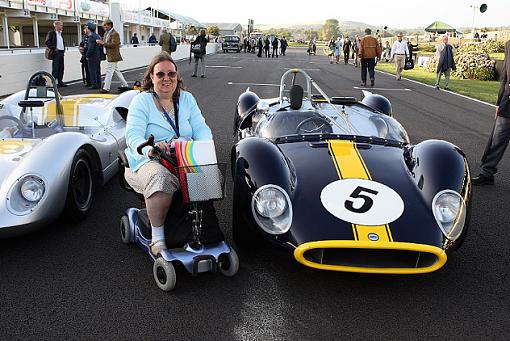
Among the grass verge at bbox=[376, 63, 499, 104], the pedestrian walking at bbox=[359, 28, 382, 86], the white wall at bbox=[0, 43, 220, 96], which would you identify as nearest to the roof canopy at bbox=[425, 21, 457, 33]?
the grass verge at bbox=[376, 63, 499, 104]

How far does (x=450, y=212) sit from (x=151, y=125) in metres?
2.13

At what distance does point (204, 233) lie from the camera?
10.1 feet

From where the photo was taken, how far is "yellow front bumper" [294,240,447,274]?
2723 mm

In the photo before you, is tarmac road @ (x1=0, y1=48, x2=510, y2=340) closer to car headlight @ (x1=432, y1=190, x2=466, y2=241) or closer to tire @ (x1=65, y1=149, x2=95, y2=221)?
tire @ (x1=65, y1=149, x2=95, y2=221)

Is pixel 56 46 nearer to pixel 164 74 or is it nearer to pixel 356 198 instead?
pixel 164 74

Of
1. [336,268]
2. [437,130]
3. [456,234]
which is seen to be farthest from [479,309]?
[437,130]

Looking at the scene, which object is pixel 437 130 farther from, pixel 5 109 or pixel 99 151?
pixel 5 109

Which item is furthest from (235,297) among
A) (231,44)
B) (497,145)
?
(231,44)

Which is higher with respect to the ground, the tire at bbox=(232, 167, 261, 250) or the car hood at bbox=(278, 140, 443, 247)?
the car hood at bbox=(278, 140, 443, 247)

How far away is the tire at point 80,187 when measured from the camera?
3691mm

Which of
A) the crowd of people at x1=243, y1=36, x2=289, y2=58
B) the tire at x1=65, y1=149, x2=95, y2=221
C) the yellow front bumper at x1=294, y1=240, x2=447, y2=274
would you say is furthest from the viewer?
the crowd of people at x1=243, y1=36, x2=289, y2=58

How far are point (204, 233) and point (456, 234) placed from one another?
1609 millimetres

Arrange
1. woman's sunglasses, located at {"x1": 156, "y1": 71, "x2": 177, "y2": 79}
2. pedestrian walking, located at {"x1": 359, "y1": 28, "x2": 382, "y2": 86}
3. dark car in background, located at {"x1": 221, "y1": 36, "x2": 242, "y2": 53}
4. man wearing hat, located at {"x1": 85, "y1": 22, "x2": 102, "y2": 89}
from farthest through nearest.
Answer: dark car in background, located at {"x1": 221, "y1": 36, "x2": 242, "y2": 53} < pedestrian walking, located at {"x1": 359, "y1": 28, "x2": 382, "y2": 86} < man wearing hat, located at {"x1": 85, "y1": 22, "x2": 102, "y2": 89} < woman's sunglasses, located at {"x1": 156, "y1": 71, "x2": 177, "y2": 79}

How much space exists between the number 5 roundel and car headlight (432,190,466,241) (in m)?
0.24
